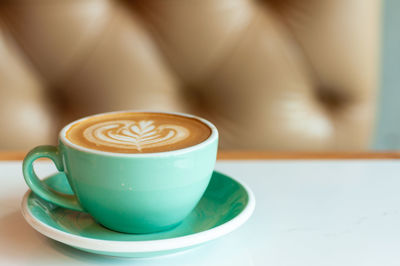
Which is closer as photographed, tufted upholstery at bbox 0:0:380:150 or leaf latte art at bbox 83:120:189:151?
leaf latte art at bbox 83:120:189:151

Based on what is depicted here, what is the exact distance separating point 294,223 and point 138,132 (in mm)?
142

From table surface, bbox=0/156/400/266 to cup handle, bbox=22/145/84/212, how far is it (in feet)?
0.10

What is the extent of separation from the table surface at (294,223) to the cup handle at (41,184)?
0.03 m

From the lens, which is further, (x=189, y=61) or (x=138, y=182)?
(x=189, y=61)

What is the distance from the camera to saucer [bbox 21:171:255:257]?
0.94 ft

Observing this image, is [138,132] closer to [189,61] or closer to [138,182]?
[138,182]

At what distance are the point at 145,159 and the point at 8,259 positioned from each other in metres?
0.12

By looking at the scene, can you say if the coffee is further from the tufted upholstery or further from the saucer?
the tufted upholstery

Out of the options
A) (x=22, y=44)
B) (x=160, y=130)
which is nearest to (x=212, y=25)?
(x=22, y=44)

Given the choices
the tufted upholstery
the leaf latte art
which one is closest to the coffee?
the leaf latte art

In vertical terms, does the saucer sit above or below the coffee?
below

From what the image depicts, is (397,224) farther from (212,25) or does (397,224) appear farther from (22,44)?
(22,44)

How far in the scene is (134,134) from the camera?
356 millimetres

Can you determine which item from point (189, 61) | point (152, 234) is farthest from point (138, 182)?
point (189, 61)
